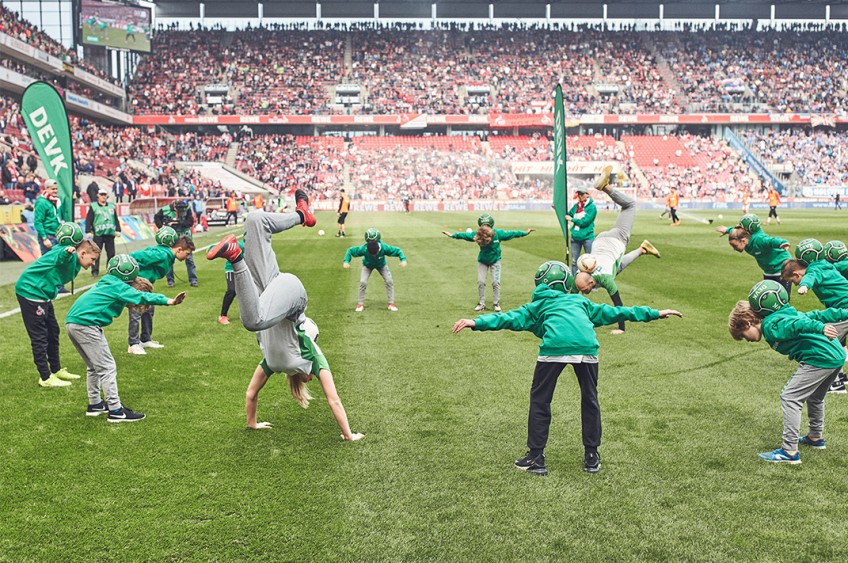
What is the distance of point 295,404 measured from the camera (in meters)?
7.57

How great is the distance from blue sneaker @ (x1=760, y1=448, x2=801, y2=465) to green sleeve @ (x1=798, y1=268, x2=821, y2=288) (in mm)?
1737

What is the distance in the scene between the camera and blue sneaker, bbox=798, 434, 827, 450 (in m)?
6.08

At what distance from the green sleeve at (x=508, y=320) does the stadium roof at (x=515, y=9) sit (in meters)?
77.6

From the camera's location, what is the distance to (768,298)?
5.44 metres

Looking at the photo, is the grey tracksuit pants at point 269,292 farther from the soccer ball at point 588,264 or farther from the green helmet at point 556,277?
the soccer ball at point 588,264

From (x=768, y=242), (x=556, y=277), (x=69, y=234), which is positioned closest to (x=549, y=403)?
(x=556, y=277)

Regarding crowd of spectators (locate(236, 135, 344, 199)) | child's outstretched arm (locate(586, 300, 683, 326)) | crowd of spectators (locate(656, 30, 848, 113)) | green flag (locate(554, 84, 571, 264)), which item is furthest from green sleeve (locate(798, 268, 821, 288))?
crowd of spectators (locate(656, 30, 848, 113))

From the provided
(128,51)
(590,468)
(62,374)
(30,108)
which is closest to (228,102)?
(128,51)

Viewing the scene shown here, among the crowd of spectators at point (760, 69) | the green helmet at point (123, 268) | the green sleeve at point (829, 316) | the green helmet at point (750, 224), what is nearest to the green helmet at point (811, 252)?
the green sleeve at point (829, 316)

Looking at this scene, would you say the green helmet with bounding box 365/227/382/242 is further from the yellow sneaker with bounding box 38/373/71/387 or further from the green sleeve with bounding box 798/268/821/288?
the green sleeve with bounding box 798/268/821/288

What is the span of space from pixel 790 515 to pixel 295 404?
4.69 metres

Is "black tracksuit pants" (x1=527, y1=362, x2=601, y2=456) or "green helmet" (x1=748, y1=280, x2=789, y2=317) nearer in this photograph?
"green helmet" (x1=748, y1=280, x2=789, y2=317)

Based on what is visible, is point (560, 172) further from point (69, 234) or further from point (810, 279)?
point (69, 234)

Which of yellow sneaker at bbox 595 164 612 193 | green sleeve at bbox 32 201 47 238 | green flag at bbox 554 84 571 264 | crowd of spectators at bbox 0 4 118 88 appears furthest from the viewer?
crowd of spectators at bbox 0 4 118 88
